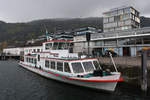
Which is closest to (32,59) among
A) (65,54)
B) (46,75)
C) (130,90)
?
(46,75)

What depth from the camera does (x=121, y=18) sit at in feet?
203

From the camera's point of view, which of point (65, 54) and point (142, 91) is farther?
point (65, 54)

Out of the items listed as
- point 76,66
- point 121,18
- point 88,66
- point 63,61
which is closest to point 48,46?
point 63,61

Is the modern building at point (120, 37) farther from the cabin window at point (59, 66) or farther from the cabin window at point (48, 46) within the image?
the cabin window at point (48, 46)

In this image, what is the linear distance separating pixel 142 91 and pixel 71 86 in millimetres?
7085

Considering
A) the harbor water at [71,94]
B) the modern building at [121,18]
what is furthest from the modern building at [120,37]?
the harbor water at [71,94]

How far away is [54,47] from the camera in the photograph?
17.7 metres

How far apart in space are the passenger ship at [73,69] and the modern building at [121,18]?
51.0 m

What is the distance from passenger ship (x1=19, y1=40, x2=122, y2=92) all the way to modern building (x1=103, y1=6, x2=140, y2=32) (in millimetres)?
51050

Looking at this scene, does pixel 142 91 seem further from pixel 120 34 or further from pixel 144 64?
pixel 120 34

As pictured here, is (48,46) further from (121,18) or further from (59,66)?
(121,18)

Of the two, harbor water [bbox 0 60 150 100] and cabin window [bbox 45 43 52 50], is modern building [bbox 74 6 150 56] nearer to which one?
cabin window [bbox 45 43 52 50]

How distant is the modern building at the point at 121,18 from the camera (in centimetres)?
5969

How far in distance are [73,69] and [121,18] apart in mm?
56592
